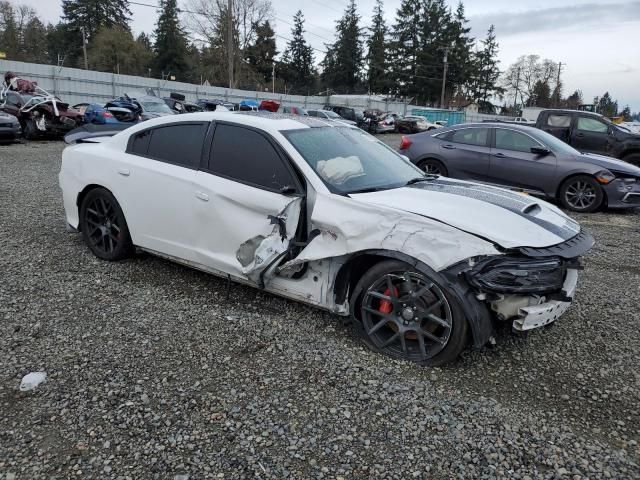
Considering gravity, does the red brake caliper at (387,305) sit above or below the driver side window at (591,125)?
below

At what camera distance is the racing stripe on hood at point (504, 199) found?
3412 mm

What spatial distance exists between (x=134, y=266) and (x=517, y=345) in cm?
350

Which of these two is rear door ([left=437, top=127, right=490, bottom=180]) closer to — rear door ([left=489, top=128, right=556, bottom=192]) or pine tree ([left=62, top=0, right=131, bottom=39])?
rear door ([left=489, top=128, right=556, bottom=192])

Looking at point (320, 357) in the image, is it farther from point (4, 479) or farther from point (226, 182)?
point (4, 479)

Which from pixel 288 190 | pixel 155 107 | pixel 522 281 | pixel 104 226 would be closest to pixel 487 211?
pixel 522 281

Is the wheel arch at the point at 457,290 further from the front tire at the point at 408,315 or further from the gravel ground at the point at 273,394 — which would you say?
the gravel ground at the point at 273,394

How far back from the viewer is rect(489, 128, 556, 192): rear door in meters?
8.60

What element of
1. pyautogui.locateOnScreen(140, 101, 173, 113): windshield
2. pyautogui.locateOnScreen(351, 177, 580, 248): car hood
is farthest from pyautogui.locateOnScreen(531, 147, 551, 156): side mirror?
pyautogui.locateOnScreen(140, 101, 173, 113): windshield

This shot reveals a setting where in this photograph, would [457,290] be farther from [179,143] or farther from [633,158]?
[633,158]

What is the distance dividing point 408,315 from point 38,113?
16.7m

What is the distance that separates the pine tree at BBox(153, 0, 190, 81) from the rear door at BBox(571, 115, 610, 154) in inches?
2143

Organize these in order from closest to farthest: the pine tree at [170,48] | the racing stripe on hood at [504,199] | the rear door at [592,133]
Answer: the racing stripe on hood at [504,199] < the rear door at [592,133] < the pine tree at [170,48]

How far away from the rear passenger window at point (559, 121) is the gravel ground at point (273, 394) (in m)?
9.16

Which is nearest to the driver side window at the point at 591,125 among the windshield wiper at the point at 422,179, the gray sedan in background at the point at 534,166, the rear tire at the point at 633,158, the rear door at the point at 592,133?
the rear door at the point at 592,133
